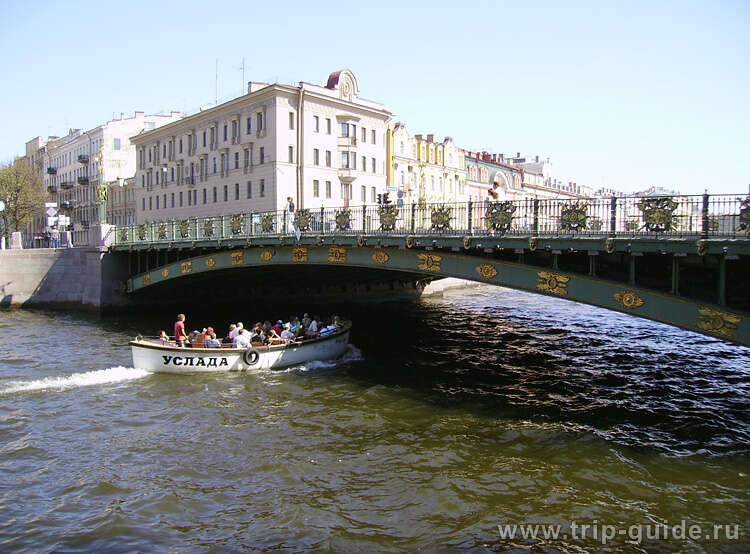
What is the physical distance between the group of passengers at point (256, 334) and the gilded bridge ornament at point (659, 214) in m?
13.7

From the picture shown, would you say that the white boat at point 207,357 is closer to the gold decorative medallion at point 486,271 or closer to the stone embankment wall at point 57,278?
the gold decorative medallion at point 486,271

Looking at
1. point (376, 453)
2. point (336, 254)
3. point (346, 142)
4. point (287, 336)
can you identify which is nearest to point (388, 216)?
point (336, 254)

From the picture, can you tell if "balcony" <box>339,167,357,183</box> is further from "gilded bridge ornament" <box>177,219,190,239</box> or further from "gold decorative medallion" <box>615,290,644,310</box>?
"gold decorative medallion" <box>615,290,644,310</box>

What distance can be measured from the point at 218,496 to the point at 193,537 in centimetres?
149

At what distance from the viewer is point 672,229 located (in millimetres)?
13867

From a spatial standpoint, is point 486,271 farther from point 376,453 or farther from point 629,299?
point 376,453

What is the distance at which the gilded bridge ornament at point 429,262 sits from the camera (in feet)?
65.5

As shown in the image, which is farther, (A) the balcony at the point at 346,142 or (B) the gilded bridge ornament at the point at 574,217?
(A) the balcony at the point at 346,142

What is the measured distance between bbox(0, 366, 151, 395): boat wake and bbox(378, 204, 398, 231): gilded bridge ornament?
10.2 m

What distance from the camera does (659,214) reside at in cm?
1386

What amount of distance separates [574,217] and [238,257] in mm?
→ 17294

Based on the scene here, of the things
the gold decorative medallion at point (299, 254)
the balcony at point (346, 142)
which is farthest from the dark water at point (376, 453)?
the balcony at point (346, 142)

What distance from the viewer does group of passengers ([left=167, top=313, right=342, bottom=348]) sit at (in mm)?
22006

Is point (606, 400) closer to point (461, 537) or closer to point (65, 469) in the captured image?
point (461, 537)
